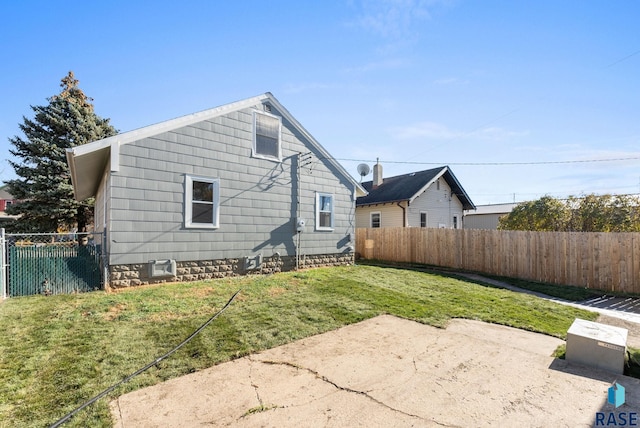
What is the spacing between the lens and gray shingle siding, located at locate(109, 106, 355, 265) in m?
7.57

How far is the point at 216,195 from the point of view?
8.98 m

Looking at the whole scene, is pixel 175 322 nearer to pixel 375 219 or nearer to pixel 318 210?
pixel 318 210

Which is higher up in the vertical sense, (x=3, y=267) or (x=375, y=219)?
(x=375, y=219)

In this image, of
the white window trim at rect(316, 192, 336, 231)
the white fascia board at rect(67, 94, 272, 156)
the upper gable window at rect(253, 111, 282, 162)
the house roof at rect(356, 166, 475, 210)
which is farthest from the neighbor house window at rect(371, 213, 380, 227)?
the white fascia board at rect(67, 94, 272, 156)

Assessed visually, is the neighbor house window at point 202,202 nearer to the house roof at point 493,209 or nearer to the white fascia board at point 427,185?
the white fascia board at point 427,185

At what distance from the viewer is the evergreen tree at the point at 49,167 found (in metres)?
17.7

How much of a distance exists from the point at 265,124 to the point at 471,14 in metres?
6.66

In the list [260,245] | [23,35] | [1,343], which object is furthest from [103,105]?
[1,343]

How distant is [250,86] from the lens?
10523 millimetres

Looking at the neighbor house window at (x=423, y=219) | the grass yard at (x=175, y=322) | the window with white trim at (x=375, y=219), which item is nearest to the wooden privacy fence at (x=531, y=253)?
the grass yard at (x=175, y=322)

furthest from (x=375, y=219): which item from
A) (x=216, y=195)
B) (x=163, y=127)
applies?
(x=163, y=127)

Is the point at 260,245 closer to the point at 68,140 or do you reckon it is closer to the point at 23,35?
the point at 23,35

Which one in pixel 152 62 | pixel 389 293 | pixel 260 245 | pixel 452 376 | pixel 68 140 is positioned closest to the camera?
pixel 452 376

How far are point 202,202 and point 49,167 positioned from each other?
1562 cm
